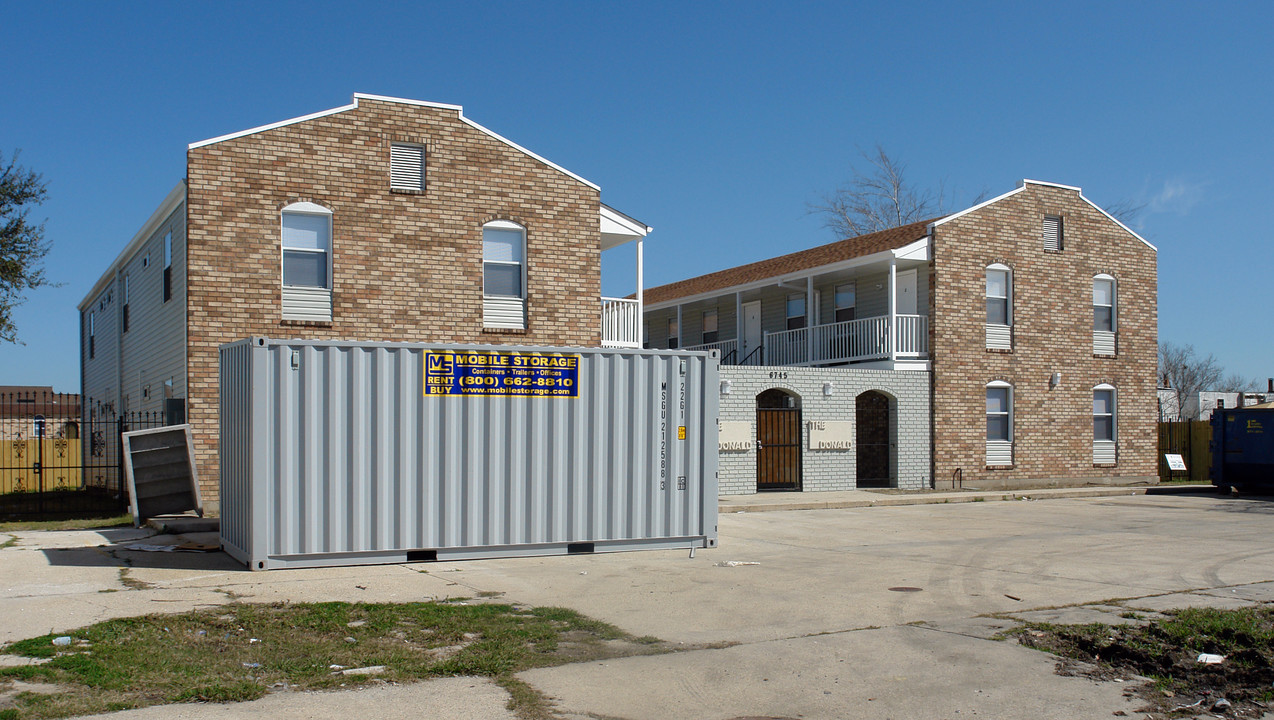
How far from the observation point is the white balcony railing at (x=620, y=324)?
74.2ft

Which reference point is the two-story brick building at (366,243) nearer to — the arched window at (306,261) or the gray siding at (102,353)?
the arched window at (306,261)

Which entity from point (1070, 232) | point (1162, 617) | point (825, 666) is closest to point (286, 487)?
point (825, 666)

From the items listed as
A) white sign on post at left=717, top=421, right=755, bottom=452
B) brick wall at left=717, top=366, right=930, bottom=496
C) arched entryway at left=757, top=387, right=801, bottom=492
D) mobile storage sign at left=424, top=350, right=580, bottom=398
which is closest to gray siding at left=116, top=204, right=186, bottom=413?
mobile storage sign at left=424, top=350, right=580, bottom=398

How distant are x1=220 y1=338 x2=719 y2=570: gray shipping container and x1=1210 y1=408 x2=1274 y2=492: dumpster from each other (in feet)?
62.5

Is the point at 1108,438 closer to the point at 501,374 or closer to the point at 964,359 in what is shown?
the point at 964,359

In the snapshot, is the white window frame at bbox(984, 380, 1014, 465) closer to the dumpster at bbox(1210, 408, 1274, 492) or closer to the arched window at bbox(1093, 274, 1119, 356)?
the arched window at bbox(1093, 274, 1119, 356)

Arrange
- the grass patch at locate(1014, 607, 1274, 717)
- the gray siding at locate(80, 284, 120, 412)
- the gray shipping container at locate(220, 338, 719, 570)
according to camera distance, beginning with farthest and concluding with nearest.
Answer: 1. the gray siding at locate(80, 284, 120, 412)
2. the gray shipping container at locate(220, 338, 719, 570)
3. the grass patch at locate(1014, 607, 1274, 717)

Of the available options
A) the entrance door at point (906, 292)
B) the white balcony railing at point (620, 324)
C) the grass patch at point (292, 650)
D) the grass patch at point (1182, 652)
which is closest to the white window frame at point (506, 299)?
the white balcony railing at point (620, 324)

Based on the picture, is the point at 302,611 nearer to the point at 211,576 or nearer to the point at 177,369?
the point at 211,576

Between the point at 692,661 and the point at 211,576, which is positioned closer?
the point at 692,661

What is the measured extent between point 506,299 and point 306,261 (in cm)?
380

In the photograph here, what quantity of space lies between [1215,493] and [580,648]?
2437cm

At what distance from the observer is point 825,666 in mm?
6883

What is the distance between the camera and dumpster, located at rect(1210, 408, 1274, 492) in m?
25.4
